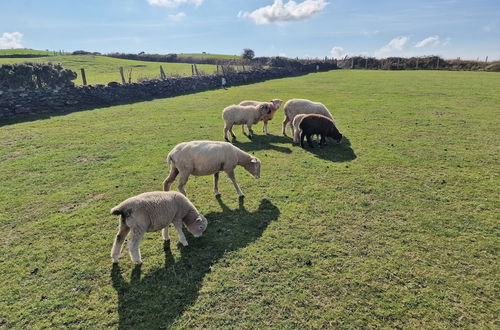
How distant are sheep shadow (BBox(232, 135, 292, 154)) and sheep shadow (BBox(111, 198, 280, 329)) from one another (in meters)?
5.54

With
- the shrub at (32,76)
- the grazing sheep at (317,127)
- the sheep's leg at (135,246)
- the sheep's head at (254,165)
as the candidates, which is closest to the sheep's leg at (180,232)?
the sheep's leg at (135,246)

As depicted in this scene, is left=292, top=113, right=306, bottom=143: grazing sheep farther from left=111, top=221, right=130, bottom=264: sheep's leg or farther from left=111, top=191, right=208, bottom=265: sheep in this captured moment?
left=111, top=221, right=130, bottom=264: sheep's leg

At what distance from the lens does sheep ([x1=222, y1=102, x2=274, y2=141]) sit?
13.9m

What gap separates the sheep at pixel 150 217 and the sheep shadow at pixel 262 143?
21.4 feet

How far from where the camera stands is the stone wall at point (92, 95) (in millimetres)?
19797

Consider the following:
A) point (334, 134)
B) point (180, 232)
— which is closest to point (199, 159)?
point (180, 232)

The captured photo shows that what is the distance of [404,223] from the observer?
7133 mm

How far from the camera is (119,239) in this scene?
582 centimetres

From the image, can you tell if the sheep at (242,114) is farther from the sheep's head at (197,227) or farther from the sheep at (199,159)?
the sheep's head at (197,227)

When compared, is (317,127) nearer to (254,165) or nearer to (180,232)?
(254,165)

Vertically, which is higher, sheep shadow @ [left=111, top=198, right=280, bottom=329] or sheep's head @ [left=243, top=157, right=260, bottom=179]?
sheep's head @ [left=243, top=157, right=260, bottom=179]

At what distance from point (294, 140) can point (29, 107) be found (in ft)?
62.1

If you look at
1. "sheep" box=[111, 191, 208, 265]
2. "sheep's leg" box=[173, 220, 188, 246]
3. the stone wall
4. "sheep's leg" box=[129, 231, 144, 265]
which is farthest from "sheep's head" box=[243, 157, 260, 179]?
the stone wall

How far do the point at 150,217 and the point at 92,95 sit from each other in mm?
22521
